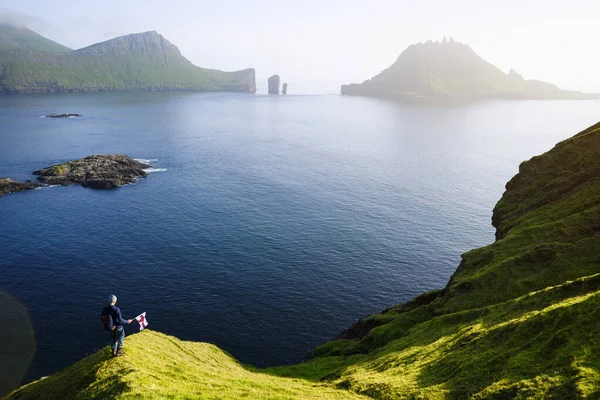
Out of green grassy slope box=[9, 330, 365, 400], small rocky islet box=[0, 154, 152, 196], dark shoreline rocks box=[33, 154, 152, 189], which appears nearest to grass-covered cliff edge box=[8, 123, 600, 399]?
green grassy slope box=[9, 330, 365, 400]

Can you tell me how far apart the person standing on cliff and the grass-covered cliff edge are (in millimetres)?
1128

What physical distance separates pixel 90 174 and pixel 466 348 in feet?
521

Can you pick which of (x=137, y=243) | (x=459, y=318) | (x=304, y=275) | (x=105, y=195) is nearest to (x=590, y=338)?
(x=459, y=318)

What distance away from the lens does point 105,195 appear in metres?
145

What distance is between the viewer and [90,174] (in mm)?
161500

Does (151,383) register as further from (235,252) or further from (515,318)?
(235,252)

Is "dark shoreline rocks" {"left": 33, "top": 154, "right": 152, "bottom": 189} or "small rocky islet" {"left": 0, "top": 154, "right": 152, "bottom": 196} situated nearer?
"small rocky islet" {"left": 0, "top": 154, "right": 152, "bottom": 196}

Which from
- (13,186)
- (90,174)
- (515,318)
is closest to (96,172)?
(90,174)

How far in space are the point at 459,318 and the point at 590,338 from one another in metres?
19.9

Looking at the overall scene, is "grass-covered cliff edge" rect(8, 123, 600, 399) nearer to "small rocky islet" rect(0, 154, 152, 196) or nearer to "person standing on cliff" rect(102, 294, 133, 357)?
"person standing on cliff" rect(102, 294, 133, 357)

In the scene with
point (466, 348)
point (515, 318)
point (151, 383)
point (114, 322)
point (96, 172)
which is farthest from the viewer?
point (96, 172)

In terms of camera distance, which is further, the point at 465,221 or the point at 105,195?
the point at 105,195

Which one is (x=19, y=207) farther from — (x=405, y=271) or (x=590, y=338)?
(x=590, y=338)

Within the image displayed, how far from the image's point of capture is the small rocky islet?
149m
